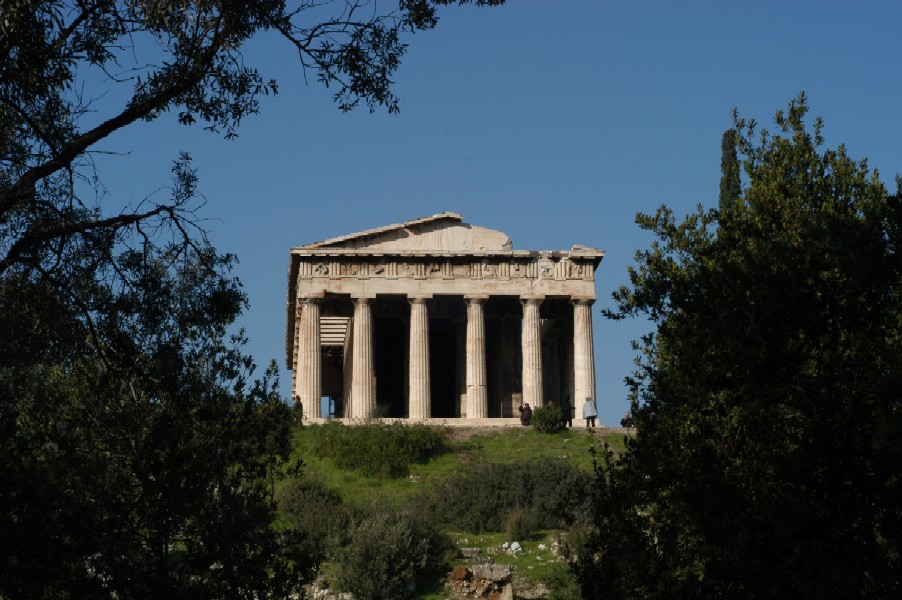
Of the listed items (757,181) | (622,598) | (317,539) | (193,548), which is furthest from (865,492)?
(317,539)

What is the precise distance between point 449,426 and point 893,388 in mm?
29235

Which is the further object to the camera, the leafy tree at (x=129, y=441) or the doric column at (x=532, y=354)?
the doric column at (x=532, y=354)

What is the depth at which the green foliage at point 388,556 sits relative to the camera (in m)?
25.1

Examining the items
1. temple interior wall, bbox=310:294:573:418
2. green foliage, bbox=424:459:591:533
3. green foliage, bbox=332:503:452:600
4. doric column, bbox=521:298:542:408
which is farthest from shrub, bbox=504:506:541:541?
doric column, bbox=521:298:542:408

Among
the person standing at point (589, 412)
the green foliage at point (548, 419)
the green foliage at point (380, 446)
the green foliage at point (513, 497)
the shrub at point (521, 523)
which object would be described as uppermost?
the person standing at point (589, 412)

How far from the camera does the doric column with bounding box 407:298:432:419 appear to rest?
147 ft

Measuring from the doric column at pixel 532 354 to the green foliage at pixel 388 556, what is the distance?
57.9 feet

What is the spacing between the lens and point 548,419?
39.3m

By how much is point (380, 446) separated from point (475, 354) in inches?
405

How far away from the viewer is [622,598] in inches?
605

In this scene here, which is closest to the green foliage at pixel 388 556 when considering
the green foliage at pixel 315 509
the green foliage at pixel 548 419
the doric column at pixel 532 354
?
the green foliage at pixel 315 509

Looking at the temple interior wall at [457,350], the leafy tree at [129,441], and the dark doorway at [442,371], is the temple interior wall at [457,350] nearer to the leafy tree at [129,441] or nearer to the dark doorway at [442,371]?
the dark doorway at [442,371]

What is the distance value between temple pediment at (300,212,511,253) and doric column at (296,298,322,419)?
2088mm

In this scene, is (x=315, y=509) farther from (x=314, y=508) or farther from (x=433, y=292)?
(x=433, y=292)
